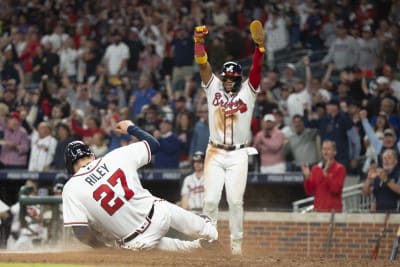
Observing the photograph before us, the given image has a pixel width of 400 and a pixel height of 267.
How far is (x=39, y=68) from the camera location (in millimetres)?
20906

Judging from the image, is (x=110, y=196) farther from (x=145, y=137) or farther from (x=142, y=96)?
(x=142, y=96)

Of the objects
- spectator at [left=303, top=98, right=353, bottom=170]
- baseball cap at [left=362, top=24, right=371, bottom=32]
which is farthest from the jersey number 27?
baseball cap at [left=362, top=24, right=371, bottom=32]

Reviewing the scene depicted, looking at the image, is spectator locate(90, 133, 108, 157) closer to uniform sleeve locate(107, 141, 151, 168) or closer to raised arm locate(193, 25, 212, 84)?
raised arm locate(193, 25, 212, 84)

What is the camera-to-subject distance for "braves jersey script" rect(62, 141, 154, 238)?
9086 mm

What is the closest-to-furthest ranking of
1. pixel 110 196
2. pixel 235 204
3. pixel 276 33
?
pixel 110 196
pixel 235 204
pixel 276 33

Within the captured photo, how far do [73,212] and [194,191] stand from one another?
5312 millimetres

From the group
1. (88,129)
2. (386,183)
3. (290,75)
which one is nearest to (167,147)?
(88,129)

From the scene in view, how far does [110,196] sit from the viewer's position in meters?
9.11

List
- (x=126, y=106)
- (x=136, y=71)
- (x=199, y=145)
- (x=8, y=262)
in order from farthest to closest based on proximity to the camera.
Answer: (x=136, y=71) → (x=126, y=106) → (x=199, y=145) → (x=8, y=262)

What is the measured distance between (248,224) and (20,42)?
1000 cm

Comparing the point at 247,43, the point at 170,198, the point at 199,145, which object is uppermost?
the point at 247,43

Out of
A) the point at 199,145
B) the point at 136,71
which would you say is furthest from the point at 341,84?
the point at 136,71

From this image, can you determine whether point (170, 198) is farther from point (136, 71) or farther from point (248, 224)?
point (136, 71)

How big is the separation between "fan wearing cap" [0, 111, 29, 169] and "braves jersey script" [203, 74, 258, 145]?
672 centimetres
